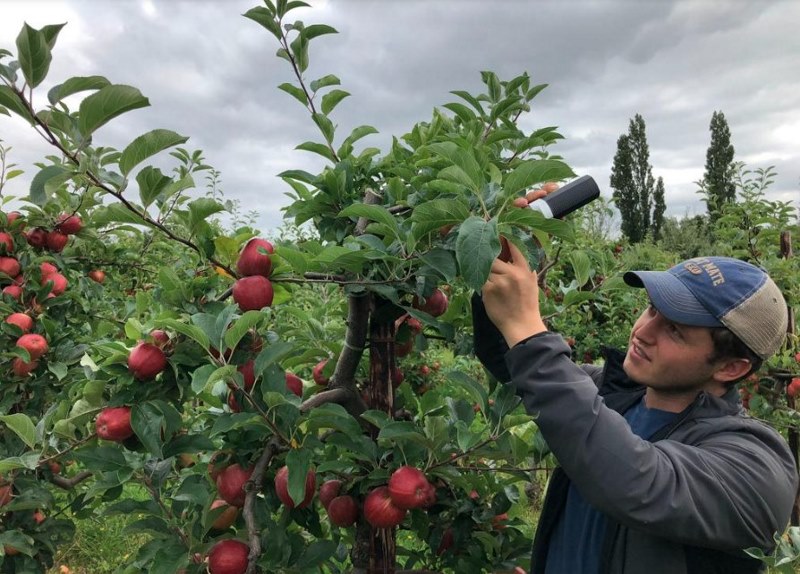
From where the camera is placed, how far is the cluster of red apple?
42.7 inches

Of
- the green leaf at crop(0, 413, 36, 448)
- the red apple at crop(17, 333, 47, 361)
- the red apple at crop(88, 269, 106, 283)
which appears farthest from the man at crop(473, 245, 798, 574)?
the red apple at crop(88, 269, 106, 283)

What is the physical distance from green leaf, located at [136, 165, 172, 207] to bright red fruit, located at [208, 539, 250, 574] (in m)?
0.62

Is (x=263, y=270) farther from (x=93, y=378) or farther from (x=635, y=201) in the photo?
(x=635, y=201)

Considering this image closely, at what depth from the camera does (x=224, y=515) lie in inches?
49.1

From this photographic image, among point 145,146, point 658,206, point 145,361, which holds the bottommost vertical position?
point 145,361

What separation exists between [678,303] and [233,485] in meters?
0.89

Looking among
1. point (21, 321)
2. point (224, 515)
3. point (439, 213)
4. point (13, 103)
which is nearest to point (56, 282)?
point (21, 321)

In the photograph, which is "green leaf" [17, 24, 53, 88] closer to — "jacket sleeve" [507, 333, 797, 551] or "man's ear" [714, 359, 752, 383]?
"jacket sleeve" [507, 333, 797, 551]

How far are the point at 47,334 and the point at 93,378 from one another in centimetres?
111

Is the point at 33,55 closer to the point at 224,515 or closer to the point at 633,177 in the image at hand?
the point at 224,515

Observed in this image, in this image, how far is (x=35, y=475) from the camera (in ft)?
6.22

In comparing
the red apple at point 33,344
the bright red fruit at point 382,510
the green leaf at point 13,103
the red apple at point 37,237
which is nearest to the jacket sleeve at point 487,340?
the bright red fruit at point 382,510

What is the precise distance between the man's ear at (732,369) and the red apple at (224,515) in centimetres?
99

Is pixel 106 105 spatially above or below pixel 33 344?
above
